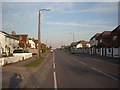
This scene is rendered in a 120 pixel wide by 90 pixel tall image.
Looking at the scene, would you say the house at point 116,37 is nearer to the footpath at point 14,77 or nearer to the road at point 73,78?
the road at point 73,78

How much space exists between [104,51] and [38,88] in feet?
117

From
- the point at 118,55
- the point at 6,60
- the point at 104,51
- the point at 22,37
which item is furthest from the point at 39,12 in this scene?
the point at 22,37

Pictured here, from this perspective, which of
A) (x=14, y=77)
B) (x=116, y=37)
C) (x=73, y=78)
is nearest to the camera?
(x=73, y=78)

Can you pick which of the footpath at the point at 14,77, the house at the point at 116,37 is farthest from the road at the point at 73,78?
the house at the point at 116,37

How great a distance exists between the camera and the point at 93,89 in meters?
7.05

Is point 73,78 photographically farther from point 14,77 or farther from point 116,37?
point 116,37

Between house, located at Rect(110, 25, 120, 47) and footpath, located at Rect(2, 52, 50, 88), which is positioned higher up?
house, located at Rect(110, 25, 120, 47)

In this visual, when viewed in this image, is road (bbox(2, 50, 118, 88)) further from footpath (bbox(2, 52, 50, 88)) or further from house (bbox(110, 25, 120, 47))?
house (bbox(110, 25, 120, 47))

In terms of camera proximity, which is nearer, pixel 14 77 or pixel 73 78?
pixel 73 78

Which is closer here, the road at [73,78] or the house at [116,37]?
the road at [73,78]

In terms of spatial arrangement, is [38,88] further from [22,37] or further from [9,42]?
[22,37]

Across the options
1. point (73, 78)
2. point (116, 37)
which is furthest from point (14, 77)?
point (116, 37)

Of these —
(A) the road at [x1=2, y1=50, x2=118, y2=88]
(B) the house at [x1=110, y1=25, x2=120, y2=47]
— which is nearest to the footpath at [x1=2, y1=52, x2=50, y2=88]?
(A) the road at [x1=2, y1=50, x2=118, y2=88]

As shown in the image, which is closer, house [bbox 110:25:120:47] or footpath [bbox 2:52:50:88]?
footpath [bbox 2:52:50:88]
